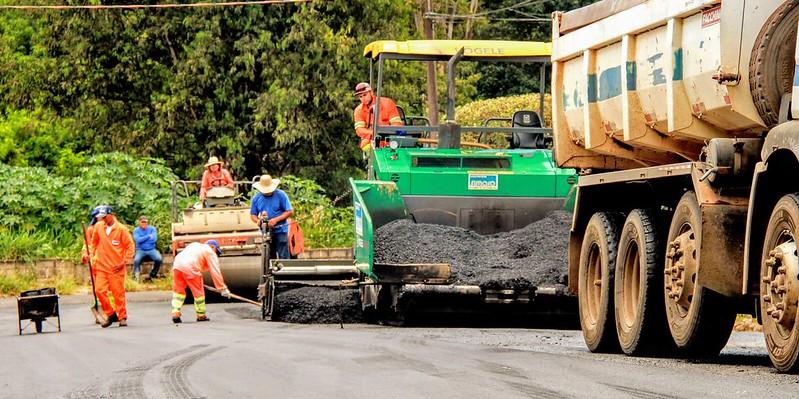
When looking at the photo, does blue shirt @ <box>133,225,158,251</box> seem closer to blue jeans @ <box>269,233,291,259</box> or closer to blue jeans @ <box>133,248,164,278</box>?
blue jeans @ <box>133,248,164,278</box>

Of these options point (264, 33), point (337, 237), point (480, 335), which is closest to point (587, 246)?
point (480, 335)

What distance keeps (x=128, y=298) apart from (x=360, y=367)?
13.2 m

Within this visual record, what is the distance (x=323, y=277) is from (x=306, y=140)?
1335 cm

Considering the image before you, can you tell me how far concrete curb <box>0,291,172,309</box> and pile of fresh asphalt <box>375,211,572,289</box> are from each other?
25.3 feet

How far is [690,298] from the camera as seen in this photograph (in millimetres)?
10016

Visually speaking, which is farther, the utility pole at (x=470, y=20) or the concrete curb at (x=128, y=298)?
the utility pole at (x=470, y=20)

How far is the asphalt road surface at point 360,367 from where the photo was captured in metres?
8.54

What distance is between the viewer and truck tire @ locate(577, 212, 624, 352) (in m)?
11.8

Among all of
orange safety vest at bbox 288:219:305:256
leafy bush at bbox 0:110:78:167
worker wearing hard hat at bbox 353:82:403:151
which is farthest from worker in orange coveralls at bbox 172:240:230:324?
leafy bush at bbox 0:110:78:167

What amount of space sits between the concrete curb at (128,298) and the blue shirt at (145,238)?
1.00 meters

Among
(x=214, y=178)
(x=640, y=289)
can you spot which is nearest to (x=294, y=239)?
(x=214, y=178)

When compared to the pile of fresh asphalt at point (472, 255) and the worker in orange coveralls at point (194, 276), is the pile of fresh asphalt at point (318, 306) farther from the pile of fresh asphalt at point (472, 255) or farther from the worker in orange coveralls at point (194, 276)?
the worker in orange coveralls at point (194, 276)

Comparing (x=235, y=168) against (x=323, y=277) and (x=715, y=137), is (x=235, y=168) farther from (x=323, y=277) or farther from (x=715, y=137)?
(x=715, y=137)

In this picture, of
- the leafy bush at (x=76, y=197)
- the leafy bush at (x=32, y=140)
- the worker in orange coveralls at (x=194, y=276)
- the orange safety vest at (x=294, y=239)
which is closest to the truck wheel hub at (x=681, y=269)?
the worker in orange coveralls at (x=194, y=276)
